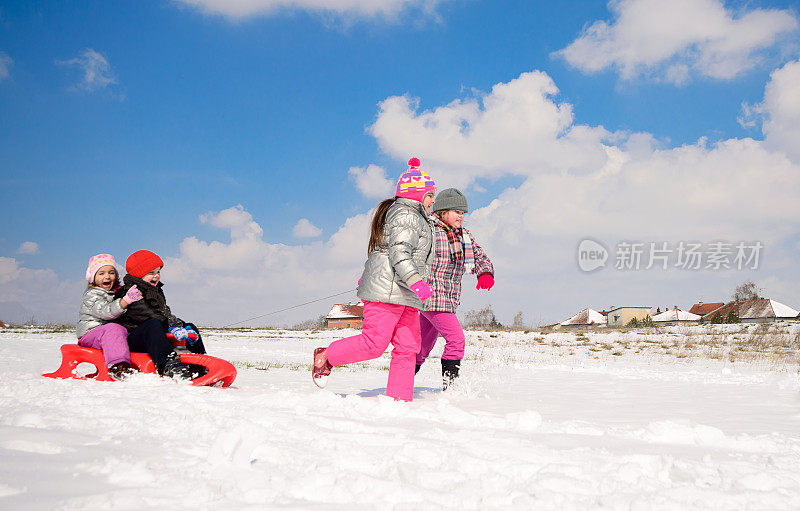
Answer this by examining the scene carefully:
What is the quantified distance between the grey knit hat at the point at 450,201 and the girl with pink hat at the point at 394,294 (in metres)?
0.75

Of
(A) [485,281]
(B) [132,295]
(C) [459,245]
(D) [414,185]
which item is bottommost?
(B) [132,295]

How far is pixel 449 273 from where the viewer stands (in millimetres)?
4957

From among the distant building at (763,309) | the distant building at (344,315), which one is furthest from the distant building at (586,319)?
the distant building at (344,315)

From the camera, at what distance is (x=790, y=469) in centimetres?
237

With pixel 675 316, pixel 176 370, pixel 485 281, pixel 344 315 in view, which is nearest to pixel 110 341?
pixel 176 370

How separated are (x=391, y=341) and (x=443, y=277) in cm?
86

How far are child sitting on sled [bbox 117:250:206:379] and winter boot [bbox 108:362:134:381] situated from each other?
0.20 meters

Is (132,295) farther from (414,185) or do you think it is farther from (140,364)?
(414,185)

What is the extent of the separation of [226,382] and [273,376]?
1.56 meters

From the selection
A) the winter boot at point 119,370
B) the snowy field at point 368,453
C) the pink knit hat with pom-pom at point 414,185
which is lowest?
the snowy field at point 368,453

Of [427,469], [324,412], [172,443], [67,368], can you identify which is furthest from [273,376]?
[427,469]

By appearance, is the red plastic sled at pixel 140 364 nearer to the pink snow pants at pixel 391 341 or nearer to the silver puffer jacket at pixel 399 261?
the pink snow pants at pixel 391 341

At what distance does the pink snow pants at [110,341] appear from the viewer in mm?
5070

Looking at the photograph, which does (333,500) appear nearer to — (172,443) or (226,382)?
(172,443)
